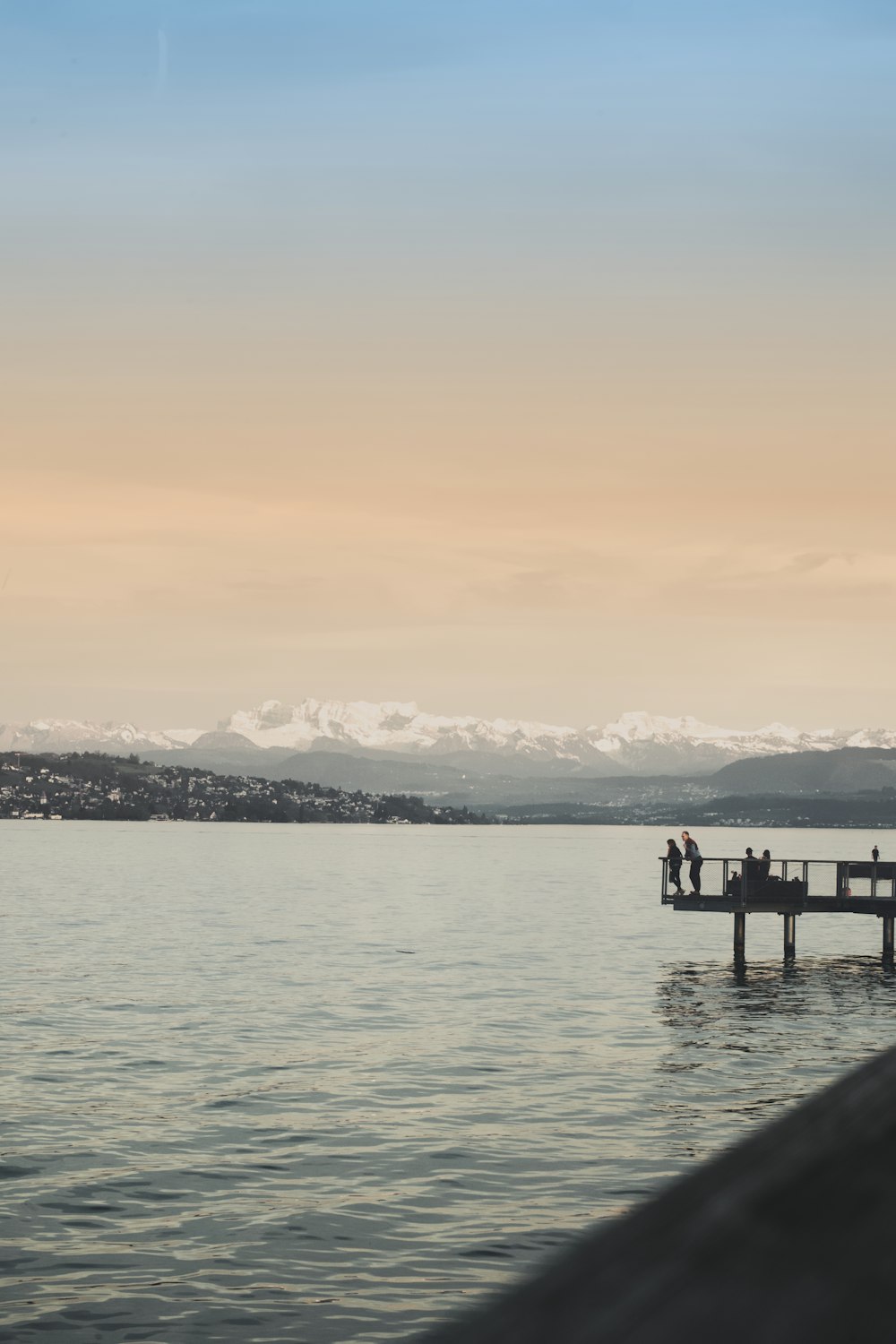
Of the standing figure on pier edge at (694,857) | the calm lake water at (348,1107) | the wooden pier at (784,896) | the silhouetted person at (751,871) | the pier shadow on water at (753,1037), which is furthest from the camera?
the silhouetted person at (751,871)

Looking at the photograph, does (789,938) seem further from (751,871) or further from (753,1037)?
(753,1037)

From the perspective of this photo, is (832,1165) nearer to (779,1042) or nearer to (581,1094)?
(581,1094)

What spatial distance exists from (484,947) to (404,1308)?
189 ft

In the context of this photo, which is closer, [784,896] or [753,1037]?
[753,1037]

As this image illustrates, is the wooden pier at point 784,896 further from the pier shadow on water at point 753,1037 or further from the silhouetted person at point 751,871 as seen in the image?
the pier shadow on water at point 753,1037

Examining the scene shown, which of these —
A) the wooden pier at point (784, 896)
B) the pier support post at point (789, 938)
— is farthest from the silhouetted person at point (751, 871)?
the pier support post at point (789, 938)

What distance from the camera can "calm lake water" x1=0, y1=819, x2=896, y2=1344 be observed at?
1725 centimetres

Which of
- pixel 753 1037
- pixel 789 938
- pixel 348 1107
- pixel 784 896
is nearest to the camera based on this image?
pixel 348 1107

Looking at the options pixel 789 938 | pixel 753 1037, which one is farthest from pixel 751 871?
pixel 753 1037

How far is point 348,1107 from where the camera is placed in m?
28.1

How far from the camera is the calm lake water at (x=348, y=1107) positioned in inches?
679

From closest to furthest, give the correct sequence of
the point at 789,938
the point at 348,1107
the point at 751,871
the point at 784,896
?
the point at 348,1107
the point at 751,871
the point at 784,896
the point at 789,938

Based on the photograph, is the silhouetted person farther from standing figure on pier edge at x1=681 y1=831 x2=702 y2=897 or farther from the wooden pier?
standing figure on pier edge at x1=681 y1=831 x2=702 y2=897

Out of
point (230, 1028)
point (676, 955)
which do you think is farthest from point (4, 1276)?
point (676, 955)
